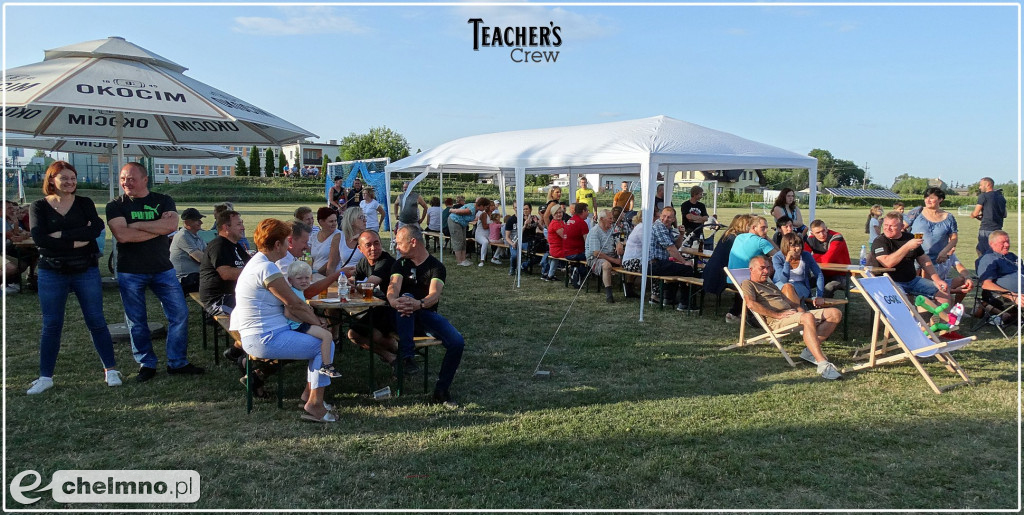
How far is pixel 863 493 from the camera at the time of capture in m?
3.30

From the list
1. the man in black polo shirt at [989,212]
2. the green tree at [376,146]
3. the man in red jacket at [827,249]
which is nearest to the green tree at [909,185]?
the green tree at [376,146]

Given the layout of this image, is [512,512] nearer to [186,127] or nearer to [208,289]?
[208,289]

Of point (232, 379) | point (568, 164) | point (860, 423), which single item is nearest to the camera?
point (860, 423)

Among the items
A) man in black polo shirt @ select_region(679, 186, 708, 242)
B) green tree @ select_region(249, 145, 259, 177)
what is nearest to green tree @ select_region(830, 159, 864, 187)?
green tree @ select_region(249, 145, 259, 177)

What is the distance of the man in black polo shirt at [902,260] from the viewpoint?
6.78m

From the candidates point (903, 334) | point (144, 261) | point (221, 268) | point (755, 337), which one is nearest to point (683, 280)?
point (755, 337)

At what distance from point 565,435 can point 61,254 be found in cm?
345

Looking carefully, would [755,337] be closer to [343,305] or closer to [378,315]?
[378,315]

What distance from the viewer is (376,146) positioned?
75.4 meters

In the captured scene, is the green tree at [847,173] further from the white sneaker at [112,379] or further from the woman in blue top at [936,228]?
the white sneaker at [112,379]

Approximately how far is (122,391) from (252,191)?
43520 mm

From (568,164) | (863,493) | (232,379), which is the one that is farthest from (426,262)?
(568,164)

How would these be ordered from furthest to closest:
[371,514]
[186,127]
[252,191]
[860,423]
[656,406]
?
[252,191], [186,127], [656,406], [860,423], [371,514]

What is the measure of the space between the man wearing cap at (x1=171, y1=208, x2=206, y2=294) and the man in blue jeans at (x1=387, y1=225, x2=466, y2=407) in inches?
94.5
